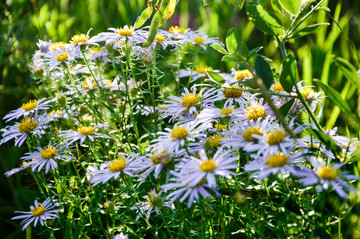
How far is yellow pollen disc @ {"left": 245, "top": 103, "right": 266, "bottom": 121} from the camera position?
645 millimetres

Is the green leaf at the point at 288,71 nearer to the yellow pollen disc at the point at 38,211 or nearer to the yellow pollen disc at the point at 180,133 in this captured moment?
the yellow pollen disc at the point at 180,133

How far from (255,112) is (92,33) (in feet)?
4.84

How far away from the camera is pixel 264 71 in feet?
1.93

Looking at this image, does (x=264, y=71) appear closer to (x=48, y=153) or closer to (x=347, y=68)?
(x=347, y=68)

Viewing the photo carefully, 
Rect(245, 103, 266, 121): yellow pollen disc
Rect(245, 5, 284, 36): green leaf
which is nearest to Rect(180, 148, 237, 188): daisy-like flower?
Rect(245, 103, 266, 121): yellow pollen disc

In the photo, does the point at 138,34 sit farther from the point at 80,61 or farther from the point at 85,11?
the point at 85,11

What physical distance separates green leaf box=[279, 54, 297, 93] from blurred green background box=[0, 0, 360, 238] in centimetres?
13

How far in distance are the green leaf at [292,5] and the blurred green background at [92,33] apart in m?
0.09

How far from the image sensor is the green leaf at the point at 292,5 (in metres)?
0.59

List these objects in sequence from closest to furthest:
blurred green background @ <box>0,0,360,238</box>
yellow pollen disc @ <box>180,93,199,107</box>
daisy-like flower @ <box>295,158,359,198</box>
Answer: daisy-like flower @ <box>295,158,359,198</box>, yellow pollen disc @ <box>180,93,199,107</box>, blurred green background @ <box>0,0,360,238</box>

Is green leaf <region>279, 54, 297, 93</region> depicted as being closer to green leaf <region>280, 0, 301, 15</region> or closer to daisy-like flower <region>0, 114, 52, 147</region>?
green leaf <region>280, 0, 301, 15</region>

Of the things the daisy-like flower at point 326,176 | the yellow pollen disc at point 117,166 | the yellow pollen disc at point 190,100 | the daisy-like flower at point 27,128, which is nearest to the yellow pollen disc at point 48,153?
the daisy-like flower at point 27,128

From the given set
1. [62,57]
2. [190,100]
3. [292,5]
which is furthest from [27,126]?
[292,5]

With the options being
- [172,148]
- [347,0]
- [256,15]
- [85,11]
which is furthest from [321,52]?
[85,11]
